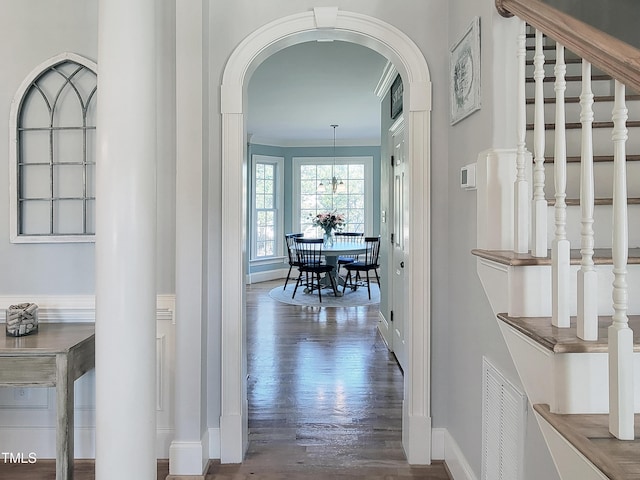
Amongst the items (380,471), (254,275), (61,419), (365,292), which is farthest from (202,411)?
(254,275)

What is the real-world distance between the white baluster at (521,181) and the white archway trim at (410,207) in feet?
2.98

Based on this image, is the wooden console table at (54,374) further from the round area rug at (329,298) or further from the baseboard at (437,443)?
the round area rug at (329,298)

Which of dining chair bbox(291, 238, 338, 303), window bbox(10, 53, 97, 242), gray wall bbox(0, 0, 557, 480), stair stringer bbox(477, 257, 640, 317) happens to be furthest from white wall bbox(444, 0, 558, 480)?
dining chair bbox(291, 238, 338, 303)

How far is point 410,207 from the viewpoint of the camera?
7.90 ft

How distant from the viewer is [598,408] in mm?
1091

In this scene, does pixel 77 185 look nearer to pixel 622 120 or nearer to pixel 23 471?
pixel 23 471

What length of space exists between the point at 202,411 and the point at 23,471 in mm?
1050

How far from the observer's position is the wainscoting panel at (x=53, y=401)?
2.42 meters

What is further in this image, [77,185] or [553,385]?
[77,185]

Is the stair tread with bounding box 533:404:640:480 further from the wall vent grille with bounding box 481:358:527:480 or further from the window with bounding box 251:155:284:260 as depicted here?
the window with bounding box 251:155:284:260

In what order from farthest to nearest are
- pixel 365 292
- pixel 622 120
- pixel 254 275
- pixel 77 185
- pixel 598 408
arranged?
pixel 254 275
pixel 365 292
pixel 77 185
pixel 598 408
pixel 622 120

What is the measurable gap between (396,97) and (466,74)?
83.9 inches

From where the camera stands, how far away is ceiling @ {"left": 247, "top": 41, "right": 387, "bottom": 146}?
4148mm

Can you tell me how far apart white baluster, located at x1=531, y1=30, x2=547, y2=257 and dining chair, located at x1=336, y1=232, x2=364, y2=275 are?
633 centimetres
